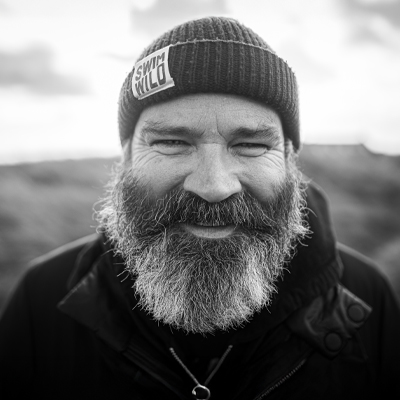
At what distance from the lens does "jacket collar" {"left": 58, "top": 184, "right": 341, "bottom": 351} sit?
5.95ft

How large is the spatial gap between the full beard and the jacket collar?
0.26ft

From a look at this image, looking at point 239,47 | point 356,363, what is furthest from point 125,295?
point 239,47

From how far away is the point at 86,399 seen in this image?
1.92 m

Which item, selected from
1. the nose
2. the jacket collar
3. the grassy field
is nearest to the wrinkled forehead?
the nose

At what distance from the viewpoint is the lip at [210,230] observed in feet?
5.77

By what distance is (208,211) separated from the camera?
1690mm

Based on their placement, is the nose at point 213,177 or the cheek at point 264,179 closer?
the nose at point 213,177

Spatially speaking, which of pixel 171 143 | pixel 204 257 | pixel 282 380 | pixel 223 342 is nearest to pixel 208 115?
pixel 171 143

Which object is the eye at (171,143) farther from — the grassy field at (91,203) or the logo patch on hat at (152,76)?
the grassy field at (91,203)

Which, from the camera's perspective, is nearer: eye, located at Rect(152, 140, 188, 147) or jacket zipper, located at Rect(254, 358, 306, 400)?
jacket zipper, located at Rect(254, 358, 306, 400)

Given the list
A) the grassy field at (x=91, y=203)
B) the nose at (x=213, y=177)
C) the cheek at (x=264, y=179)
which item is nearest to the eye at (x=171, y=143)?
the nose at (x=213, y=177)

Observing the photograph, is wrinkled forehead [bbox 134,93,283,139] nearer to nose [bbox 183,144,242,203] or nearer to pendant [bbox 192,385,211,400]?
nose [bbox 183,144,242,203]

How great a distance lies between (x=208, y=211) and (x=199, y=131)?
41 centimetres

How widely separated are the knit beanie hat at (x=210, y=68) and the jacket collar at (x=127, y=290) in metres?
0.82
